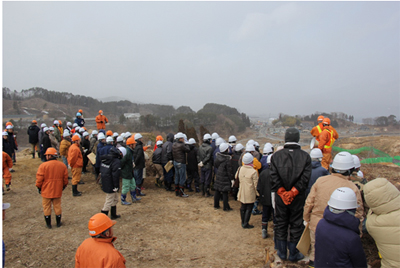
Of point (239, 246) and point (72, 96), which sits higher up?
point (72, 96)

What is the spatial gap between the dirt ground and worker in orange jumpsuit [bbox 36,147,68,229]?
72cm

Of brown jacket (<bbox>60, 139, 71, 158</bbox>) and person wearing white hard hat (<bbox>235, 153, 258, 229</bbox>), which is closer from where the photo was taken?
person wearing white hard hat (<bbox>235, 153, 258, 229</bbox>)

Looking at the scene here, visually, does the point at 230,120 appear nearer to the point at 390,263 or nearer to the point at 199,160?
the point at 199,160

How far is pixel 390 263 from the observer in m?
2.77

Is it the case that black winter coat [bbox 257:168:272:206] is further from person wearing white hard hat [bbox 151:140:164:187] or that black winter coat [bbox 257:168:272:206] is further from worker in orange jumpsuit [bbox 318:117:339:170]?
person wearing white hard hat [bbox 151:140:164:187]

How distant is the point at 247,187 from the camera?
17.8 ft

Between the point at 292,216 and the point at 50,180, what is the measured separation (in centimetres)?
531

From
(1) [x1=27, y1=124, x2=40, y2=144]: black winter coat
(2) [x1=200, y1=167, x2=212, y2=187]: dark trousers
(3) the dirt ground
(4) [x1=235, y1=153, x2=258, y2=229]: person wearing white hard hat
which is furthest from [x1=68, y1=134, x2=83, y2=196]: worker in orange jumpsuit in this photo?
(1) [x1=27, y1=124, x2=40, y2=144]: black winter coat

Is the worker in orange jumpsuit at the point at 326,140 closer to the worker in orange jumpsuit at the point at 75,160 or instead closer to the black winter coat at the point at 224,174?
the black winter coat at the point at 224,174

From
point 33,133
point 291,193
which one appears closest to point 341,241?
point 291,193

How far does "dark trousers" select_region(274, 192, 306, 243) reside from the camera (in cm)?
384

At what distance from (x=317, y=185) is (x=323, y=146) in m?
4.36

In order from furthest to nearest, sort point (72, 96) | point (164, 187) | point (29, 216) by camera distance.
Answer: point (72, 96), point (164, 187), point (29, 216)

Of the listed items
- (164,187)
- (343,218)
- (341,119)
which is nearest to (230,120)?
(341,119)
